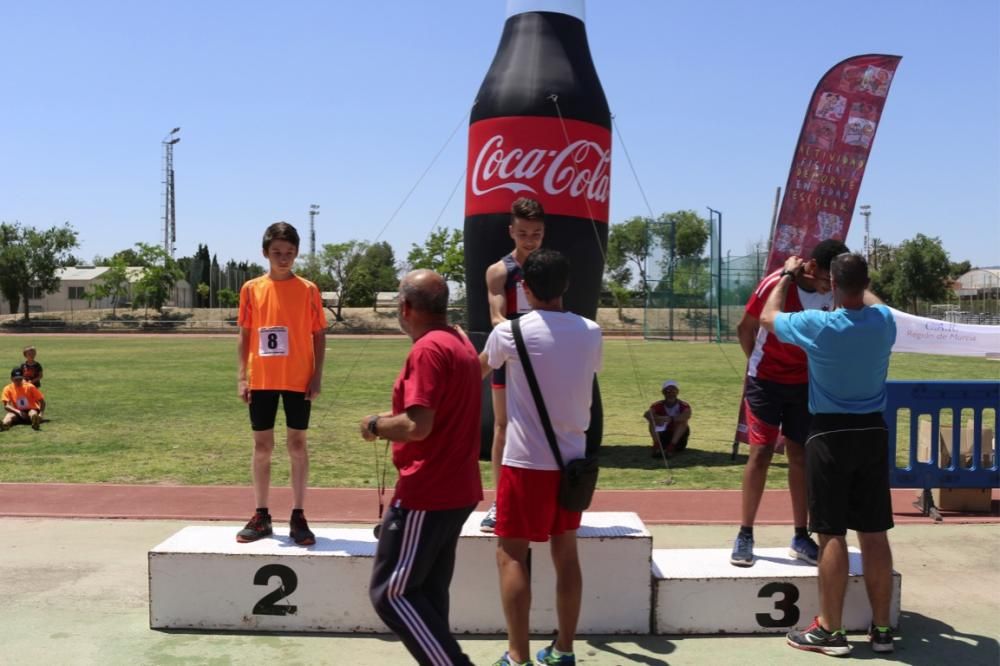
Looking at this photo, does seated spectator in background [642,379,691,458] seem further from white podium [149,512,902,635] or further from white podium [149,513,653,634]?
white podium [149,513,653,634]

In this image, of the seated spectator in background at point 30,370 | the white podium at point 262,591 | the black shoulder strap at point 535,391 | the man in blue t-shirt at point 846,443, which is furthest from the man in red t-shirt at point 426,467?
the seated spectator in background at point 30,370

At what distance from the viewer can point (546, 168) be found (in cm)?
895

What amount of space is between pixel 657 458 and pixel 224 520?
206 inches

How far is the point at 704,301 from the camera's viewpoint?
146 feet

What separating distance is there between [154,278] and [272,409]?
73.2 m

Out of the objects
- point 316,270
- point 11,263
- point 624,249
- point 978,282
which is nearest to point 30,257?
point 11,263

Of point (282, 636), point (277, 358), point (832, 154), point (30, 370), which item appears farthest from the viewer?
point (30, 370)

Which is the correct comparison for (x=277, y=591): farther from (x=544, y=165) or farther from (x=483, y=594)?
(x=544, y=165)

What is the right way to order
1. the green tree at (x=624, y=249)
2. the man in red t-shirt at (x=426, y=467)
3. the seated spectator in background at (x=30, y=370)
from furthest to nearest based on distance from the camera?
the green tree at (x=624, y=249)
the seated spectator in background at (x=30, y=370)
the man in red t-shirt at (x=426, y=467)

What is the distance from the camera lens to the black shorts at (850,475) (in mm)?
4277

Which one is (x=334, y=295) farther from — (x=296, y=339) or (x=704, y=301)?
(x=296, y=339)

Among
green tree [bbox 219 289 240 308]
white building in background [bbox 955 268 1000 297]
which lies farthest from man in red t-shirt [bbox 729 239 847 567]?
white building in background [bbox 955 268 1000 297]

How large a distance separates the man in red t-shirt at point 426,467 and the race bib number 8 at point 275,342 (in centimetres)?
184

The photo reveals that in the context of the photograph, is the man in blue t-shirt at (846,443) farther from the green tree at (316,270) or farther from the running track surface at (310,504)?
the green tree at (316,270)
